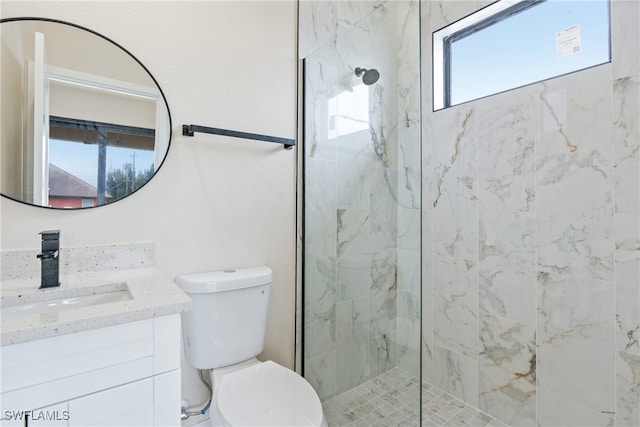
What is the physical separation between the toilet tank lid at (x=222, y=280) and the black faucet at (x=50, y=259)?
425mm

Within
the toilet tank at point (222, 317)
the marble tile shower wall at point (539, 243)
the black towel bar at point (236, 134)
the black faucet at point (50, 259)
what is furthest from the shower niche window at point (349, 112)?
the black faucet at point (50, 259)

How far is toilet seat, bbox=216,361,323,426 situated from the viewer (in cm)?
105

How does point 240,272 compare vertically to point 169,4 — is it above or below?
below

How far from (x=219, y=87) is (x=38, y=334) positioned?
1.18 meters

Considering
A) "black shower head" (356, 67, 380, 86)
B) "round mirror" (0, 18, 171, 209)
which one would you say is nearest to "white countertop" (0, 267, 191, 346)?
"round mirror" (0, 18, 171, 209)

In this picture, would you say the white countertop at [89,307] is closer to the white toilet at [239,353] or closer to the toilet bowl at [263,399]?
the white toilet at [239,353]

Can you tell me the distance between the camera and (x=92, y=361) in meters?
0.77

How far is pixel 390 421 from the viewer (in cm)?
138

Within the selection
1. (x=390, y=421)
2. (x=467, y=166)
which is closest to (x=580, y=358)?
(x=390, y=421)

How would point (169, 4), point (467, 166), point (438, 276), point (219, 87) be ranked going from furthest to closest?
point (438, 276) < point (467, 166) < point (219, 87) < point (169, 4)

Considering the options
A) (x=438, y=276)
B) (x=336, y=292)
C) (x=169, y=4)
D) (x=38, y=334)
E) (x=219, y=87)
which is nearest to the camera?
(x=38, y=334)

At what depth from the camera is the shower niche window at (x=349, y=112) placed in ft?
4.85

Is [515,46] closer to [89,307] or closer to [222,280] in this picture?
[222,280]

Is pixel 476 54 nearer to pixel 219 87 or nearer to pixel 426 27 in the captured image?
pixel 426 27
